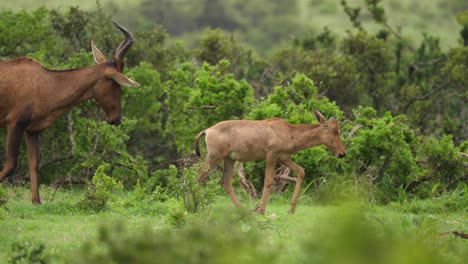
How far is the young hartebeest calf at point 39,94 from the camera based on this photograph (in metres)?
11.0

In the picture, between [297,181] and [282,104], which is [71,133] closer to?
[282,104]

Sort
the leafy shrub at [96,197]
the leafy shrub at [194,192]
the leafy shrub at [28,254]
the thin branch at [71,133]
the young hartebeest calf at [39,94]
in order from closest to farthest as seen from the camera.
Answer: the leafy shrub at [28,254] < the leafy shrub at [194,192] < the leafy shrub at [96,197] < the young hartebeest calf at [39,94] < the thin branch at [71,133]

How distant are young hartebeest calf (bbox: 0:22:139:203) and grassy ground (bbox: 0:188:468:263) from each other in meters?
0.87

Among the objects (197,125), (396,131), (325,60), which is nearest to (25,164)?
(197,125)

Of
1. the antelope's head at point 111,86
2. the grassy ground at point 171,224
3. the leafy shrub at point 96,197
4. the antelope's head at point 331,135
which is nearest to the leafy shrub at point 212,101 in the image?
the grassy ground at point 171,224

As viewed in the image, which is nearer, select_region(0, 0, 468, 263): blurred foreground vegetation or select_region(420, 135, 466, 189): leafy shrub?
select_region(0, 0, 468, 263): blurred foreground vegetation

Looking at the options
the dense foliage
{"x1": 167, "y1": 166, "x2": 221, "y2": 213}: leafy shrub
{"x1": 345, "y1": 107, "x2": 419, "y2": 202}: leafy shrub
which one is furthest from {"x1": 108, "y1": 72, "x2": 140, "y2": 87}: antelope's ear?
{"x1": 345, "y1": 107, "x2": 419, "y2": 202}: leafy shrub

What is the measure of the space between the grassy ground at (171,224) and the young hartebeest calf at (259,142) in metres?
0.71

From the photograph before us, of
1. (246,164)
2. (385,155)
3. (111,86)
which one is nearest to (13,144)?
(111,86)

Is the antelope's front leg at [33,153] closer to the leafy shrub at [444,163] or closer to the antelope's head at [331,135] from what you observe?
the antelope's head at [331,135]

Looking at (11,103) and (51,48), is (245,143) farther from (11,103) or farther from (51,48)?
(51,48)

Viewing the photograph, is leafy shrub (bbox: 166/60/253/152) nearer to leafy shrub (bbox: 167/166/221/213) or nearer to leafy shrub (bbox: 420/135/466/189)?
leafy shrub (bbox: 420/135/466/189)

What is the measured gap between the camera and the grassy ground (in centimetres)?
668

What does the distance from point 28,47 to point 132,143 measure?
15.2ft
